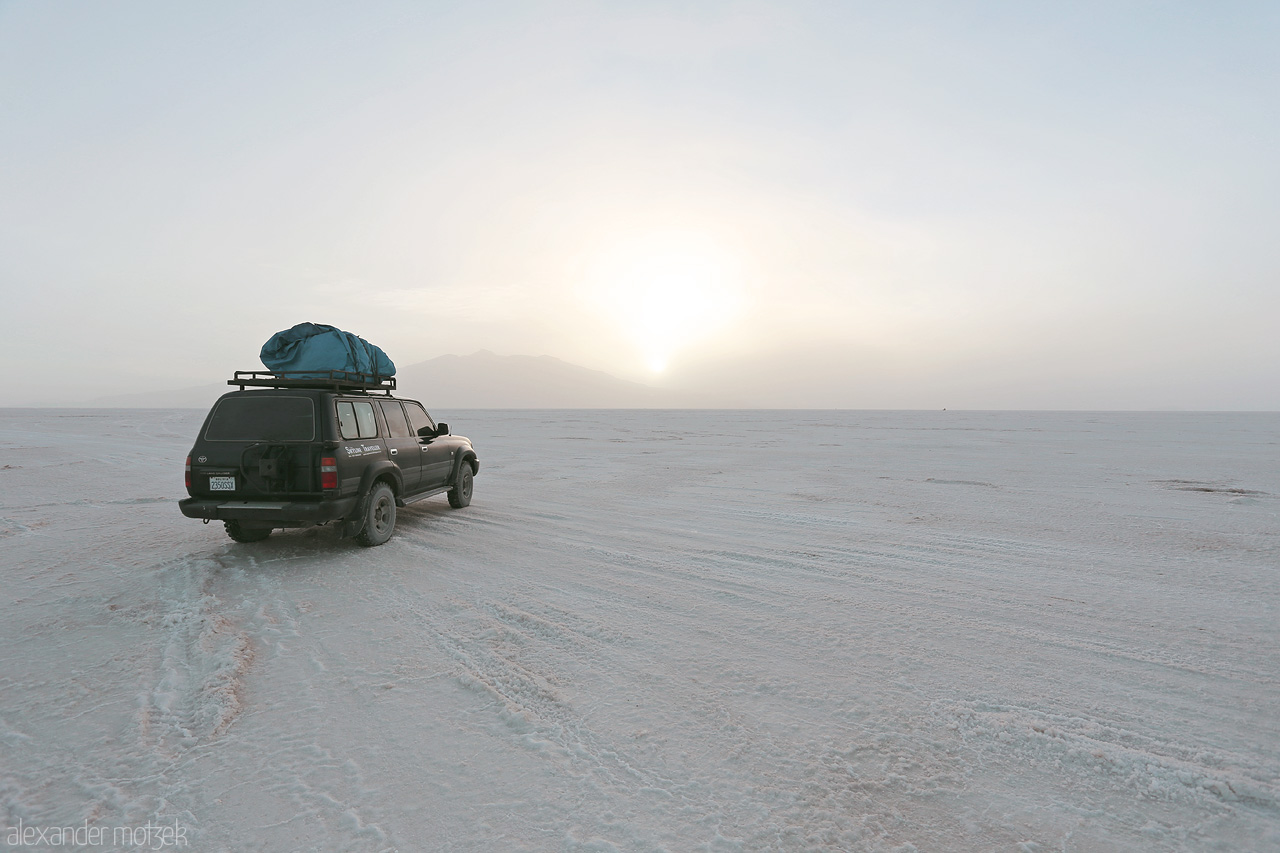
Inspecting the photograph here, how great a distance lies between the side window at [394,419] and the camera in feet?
27.1

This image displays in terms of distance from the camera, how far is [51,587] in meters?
5.79

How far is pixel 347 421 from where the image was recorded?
7285 millimetres

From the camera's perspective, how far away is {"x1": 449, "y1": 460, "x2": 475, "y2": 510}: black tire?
9969 mm

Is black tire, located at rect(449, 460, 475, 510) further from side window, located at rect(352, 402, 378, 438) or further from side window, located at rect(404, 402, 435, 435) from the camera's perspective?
side window, located at rect(352, 402, 378, 438)

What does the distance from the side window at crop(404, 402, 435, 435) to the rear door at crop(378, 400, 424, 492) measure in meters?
0.19

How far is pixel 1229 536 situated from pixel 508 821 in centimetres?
999

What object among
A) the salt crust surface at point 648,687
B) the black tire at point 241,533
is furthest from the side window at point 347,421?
the black tire at point 241,533

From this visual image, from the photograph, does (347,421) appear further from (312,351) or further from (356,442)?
(312,351)

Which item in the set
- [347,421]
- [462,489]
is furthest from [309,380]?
[462,489]

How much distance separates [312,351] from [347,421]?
1529 millimetres

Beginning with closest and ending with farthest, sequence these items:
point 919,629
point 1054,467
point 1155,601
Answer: point 919,629 < point 1155,601 < point 1054,467

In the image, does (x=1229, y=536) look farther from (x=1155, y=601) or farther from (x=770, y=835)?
(x=770, y=835)

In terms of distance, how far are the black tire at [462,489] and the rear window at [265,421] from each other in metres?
3.30

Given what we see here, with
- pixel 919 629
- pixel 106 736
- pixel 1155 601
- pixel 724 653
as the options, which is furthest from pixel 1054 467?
pixel 106 736
